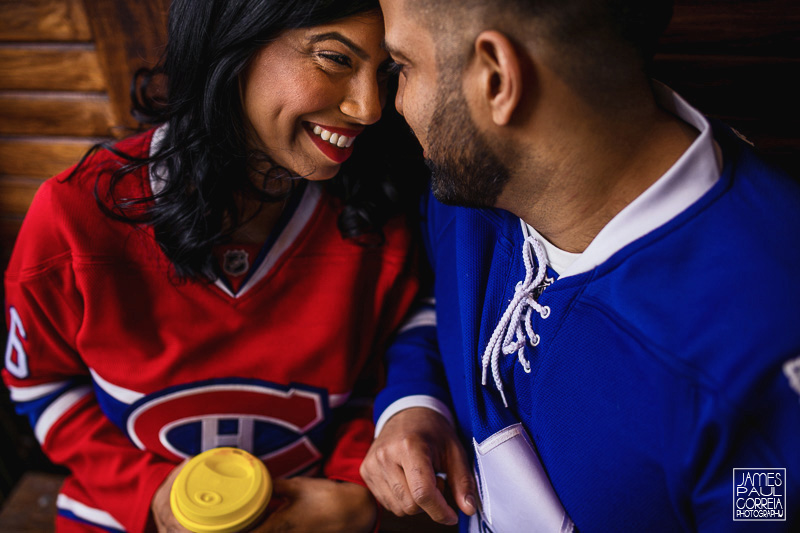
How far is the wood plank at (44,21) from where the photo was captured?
1729 millimetres

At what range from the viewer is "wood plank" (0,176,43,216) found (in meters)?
2.12

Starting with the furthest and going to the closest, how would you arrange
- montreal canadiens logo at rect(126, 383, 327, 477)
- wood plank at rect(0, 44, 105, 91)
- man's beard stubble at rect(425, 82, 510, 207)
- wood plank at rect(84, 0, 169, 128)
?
wood plank at rect(0, 44, 105, 91) → wood plank at rect(84, 0, 169, 128) → montreal canadiens logo at rect(126, 383, 327, 477) → man's beard stubble at rect(425, 82, 510, 207)

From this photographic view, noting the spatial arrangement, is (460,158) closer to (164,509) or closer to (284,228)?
(284,228)

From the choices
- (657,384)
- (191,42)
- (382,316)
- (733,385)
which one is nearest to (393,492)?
(382,316)

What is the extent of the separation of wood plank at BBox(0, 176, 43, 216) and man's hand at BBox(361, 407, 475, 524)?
Result: 1.72 metres

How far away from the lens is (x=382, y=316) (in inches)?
66.8

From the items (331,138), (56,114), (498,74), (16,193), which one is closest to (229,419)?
(331,138)

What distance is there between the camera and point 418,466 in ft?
4.08

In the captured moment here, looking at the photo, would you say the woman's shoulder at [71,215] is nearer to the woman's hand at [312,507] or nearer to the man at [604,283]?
the woman's hand at [312,507]

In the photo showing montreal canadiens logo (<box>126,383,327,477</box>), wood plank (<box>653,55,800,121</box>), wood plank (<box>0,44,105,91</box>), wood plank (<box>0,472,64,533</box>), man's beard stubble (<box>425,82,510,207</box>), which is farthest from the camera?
wood plank (<box>0,472,64,533</box>)

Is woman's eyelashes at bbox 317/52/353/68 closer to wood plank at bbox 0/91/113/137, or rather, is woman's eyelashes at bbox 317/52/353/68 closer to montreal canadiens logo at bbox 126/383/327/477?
montreal canadiens logo at bbox 126/383/327/477

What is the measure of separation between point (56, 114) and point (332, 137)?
4.12 ft

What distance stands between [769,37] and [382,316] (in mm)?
1274

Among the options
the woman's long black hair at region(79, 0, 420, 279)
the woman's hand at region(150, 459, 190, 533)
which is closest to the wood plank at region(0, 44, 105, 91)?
the woman's long black hair at region(79, 0, 420, 279)
